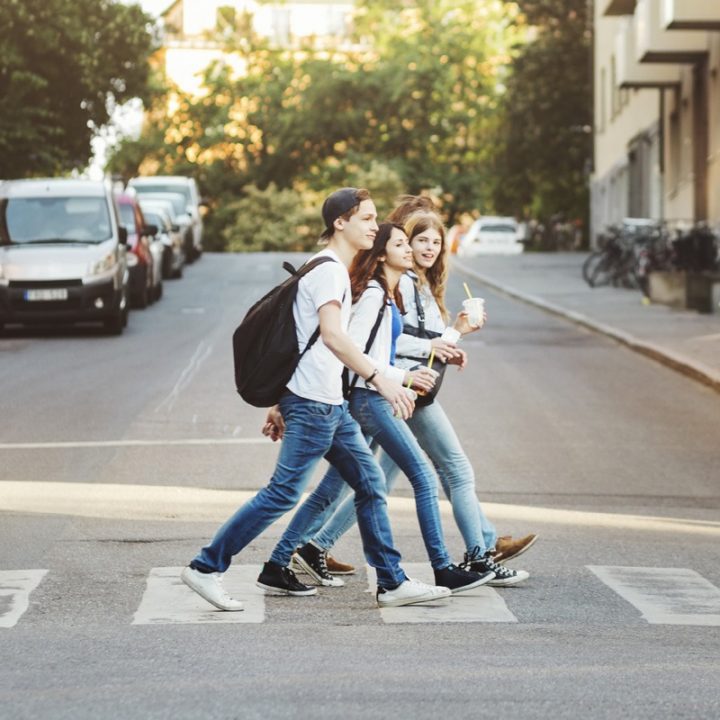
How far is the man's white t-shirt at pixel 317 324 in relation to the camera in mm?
7887

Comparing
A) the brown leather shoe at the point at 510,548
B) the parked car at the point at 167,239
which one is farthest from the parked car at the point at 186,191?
the brown leather shoe at the point at 510,548

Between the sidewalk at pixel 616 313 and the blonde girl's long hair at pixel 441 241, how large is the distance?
1074 cm

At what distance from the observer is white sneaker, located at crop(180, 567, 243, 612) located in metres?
8.10

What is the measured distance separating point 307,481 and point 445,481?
98cm

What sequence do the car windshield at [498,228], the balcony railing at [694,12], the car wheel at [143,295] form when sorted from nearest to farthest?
the car wheel at [143,295] < the balcony railing at [694,12] < the car windshield at [498,228]

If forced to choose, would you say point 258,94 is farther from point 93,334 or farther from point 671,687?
point 671,687

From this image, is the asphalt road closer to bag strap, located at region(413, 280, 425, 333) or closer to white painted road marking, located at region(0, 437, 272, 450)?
white painted road marking, located at region(0, 437, 272, 450)

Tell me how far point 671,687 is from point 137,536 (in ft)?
15.1

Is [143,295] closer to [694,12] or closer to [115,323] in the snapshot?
[115,323]

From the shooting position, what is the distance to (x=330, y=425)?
811cm

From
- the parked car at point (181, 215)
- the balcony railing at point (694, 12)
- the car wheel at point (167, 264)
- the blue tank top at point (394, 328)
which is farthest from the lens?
the parked car at point (181, 215)

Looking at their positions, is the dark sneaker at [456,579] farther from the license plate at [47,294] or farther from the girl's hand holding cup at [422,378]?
the license plate at [47,294]

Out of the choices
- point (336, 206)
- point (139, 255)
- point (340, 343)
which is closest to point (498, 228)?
point (139, 255)

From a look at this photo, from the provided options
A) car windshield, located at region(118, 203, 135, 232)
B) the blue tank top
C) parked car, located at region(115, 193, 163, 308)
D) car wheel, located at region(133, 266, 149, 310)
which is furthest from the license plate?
the blue tank top
